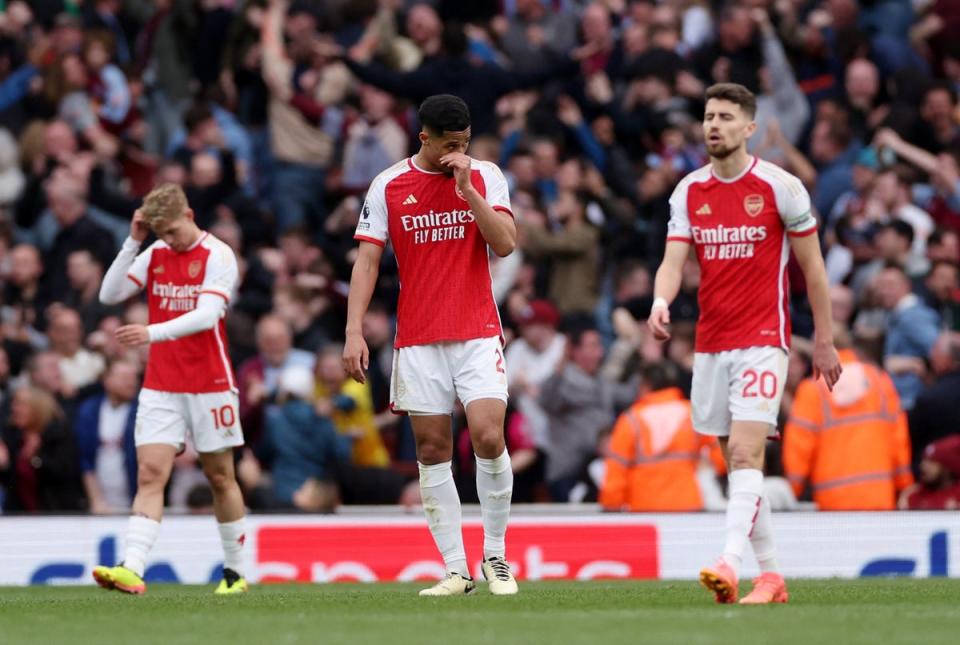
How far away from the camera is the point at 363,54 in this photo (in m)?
21.1

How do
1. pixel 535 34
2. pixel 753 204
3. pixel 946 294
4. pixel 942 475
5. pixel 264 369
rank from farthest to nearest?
pixel 535 34
pixel 264 369
pixel 946 294
pixel 942 475
pixel 753 204

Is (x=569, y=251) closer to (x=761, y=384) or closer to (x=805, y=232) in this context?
(x=805, y=232)

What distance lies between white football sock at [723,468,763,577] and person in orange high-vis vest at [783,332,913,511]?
452cm

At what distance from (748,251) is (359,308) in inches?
82.9

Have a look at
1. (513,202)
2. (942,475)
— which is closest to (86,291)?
(513,202)

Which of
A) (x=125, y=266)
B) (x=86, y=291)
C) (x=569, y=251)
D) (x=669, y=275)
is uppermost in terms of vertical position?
(x=569, y=251)

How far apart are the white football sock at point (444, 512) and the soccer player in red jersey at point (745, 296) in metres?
1.45

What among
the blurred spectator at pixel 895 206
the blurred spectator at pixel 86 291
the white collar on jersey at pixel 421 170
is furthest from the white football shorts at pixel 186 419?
the blurred spectator at pixel 895 206

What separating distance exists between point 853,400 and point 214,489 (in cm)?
474

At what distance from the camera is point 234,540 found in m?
12.5

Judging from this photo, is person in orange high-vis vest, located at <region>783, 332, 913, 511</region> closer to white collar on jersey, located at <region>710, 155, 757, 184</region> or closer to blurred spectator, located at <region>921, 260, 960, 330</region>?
blurred spectator, located at <region>921, 260, 960, 330</region>

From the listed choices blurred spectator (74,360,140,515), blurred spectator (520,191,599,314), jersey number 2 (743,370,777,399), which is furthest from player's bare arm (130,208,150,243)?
blurred spectator (520,191,599,314)

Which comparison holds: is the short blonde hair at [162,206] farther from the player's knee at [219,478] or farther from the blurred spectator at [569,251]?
the blurred spectator at [569,251]

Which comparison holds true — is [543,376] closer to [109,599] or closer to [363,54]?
[363,54]
